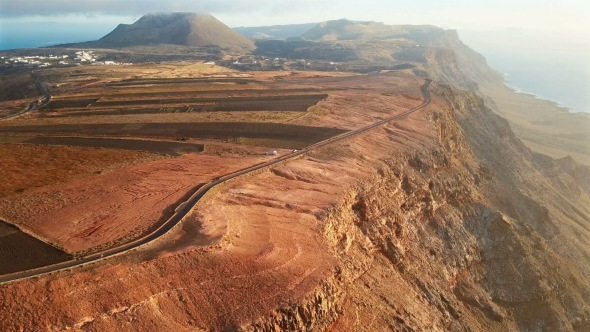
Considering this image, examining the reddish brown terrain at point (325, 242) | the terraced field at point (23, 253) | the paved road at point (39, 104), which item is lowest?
the reddish brown terrain at point (325, 242)

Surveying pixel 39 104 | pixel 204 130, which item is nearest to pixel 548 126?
pixel 204 130

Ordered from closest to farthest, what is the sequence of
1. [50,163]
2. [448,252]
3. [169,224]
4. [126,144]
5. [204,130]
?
[169,224]
[50,163]
[448,252]
[126,144]
[204,130]

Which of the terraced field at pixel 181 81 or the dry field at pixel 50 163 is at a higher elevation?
the terraced field at pixel 181 81

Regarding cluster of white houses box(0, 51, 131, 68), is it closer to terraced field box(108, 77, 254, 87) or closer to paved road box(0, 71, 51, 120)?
paved road box(0, 71, 51, 120)

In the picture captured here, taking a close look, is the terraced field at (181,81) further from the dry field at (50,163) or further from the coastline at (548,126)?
the coastline at (548,126)

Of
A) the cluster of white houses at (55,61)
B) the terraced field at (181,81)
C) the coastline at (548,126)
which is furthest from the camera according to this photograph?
the cluster of white houses at (55,61)

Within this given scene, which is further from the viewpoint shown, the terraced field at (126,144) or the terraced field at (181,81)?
the terraced field at (181,81)

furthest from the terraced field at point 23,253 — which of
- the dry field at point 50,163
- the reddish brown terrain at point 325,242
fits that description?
the dry field at point 50,163

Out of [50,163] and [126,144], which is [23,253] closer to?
[50,163]
